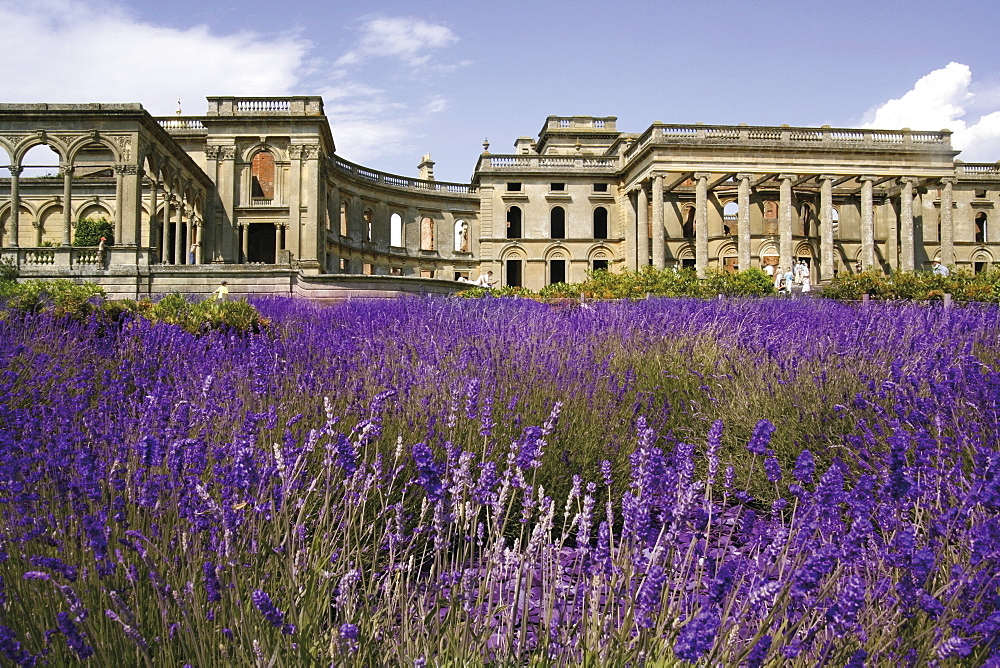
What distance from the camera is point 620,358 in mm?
5941

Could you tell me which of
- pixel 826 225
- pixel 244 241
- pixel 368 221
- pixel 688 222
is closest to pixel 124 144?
pixel 244 241

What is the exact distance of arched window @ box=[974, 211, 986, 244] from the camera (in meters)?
48.6

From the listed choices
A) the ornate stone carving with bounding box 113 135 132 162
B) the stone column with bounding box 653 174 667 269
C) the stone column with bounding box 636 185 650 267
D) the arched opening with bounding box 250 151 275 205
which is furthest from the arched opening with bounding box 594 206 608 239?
the ornate stone carving with bounding box 113 135 132 162

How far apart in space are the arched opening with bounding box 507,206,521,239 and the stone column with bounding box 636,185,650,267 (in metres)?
7.71

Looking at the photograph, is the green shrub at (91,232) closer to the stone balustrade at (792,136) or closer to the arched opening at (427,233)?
the arched opening at (427,233)

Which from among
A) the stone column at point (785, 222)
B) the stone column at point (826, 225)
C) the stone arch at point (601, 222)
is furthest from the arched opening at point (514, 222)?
the stone column at point (826, 225)

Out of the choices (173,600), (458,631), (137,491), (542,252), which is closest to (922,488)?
(458,631)

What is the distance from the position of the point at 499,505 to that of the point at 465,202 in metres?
45.2

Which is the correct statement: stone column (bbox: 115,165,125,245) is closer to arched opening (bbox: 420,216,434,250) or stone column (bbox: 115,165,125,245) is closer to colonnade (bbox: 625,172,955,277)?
arched opening (bbox: 420,216,434,250)

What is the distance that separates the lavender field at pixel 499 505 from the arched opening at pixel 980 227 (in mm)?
51222

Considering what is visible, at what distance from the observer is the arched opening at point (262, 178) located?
3628 cm

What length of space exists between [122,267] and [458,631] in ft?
79.5

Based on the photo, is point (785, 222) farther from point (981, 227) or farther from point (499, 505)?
point (499, 505)

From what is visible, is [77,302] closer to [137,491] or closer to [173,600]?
[137,491]
